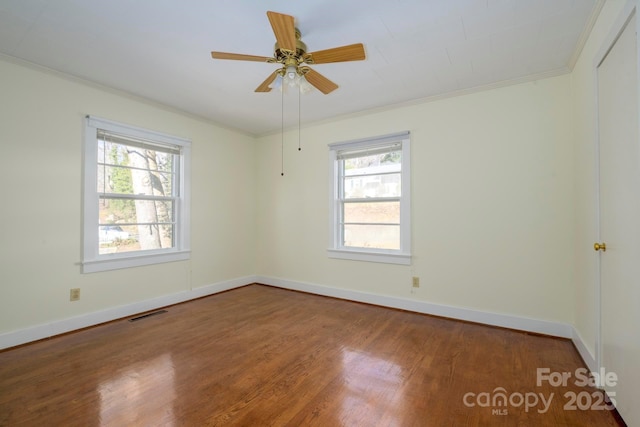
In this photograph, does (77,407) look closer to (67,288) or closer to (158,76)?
(67,288)

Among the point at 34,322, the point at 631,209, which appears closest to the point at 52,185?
the point at 34,322

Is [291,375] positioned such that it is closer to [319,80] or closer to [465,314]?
[465,314]

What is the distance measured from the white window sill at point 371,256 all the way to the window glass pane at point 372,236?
127mm

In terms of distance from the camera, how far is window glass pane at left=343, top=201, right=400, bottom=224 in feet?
11.9

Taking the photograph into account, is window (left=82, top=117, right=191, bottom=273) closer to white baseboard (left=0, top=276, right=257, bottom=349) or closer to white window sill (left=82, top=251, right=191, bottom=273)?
white window sill (left=82, top=251, right=191, bottom=273)

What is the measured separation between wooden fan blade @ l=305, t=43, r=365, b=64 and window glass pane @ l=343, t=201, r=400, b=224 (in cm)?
208

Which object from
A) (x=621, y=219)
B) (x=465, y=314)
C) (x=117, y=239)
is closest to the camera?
(x=621, y=219)

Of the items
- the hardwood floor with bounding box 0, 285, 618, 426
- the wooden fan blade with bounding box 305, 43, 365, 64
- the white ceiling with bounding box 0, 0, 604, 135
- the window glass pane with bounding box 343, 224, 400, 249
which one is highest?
the white ceiling with bounding box 0, 0, 604, 135

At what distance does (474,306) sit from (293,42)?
309 centimetres

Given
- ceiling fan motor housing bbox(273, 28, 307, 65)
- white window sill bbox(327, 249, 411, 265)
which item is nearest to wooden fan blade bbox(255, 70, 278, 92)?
ceiling fan motor housing bbox(273, 28, 307, 65)

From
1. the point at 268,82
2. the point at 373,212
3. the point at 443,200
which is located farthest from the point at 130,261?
the point at 443,200

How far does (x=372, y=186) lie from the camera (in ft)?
12.5

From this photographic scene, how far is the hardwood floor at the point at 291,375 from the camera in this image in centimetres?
163

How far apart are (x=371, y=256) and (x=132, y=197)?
3.05m
